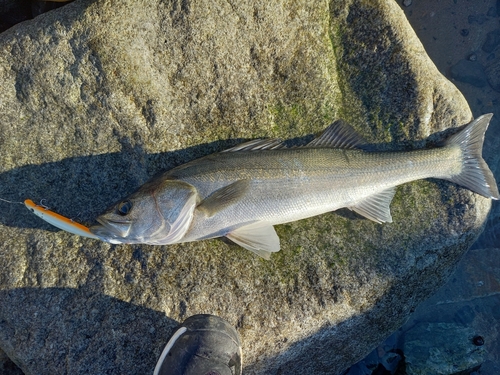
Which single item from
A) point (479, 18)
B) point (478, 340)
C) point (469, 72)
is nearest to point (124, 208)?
point (478, 340)

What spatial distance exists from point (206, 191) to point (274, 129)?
1109mm

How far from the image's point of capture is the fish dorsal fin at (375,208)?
4.09 meters

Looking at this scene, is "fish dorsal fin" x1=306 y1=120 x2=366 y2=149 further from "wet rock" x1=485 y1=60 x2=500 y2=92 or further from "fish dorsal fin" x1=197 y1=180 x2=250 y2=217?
"wet rock" x1=485 y1=60 x2=500 y2=92

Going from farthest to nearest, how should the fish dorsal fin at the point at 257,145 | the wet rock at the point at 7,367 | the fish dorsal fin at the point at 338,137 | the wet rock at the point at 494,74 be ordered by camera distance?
the wet rock at the point at 494,74, the wet rock at the point at 7,367, the fish dorsal fin at the point at 338,137, the fish dorsal fin at the point at 257,145

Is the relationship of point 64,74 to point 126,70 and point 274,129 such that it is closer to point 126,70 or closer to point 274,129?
point 126,70

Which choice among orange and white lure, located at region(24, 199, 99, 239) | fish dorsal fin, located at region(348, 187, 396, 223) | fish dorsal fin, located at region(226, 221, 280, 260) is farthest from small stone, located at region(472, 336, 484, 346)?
orange and white lure, located at region(24, 199, 99, 239)

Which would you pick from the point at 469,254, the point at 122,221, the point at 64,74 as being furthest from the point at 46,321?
the point at 469,254

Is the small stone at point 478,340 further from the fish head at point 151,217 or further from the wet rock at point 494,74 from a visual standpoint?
the fish head at point 151,217

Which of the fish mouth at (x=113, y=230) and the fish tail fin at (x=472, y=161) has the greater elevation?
the fish mouth at (x=113, y=230)

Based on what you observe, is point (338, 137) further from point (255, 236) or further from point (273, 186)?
point (255, 236)

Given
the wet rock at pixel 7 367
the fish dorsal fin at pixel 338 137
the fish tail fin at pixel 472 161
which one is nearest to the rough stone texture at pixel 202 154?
the fish tail fin at pixel 472 161

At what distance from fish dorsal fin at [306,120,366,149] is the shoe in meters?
2.16

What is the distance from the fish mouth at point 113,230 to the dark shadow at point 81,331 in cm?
73

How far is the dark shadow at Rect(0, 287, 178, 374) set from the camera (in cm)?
382
